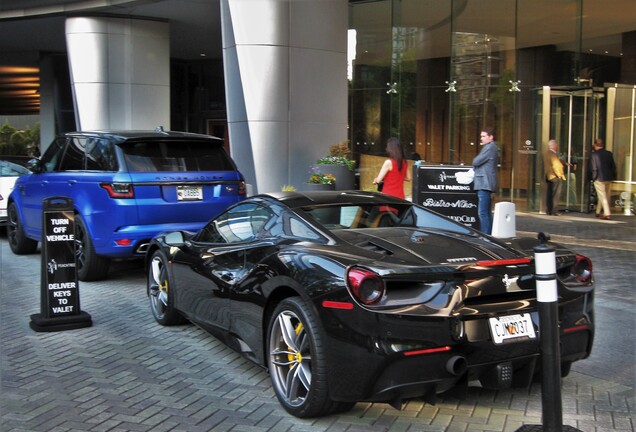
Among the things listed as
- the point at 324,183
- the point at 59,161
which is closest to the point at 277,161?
the point at 324,183

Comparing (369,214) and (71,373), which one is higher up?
(369,214)

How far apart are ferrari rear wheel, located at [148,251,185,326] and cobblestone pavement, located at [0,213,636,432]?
0.12m

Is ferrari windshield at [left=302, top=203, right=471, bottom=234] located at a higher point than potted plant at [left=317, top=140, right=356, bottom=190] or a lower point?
lower

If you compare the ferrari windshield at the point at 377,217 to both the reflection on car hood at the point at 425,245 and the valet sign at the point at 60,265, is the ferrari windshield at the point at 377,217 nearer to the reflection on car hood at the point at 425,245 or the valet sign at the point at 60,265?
the reflection on car hood at the point at 425,245

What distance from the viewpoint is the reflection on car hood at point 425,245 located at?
3.95 metres

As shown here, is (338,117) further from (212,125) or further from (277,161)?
(212,125)

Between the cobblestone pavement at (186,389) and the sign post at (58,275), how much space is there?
118 mm

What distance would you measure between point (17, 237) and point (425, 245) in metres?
8.29

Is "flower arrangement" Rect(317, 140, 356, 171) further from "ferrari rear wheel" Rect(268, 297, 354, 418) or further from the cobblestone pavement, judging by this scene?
"ferrari rear wheel" Rect(268, 297, 354, 418)

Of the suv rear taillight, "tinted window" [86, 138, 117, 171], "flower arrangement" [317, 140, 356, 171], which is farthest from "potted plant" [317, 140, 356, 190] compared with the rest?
the suv rear taillight

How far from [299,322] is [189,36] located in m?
19.6

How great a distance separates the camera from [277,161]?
1439cm

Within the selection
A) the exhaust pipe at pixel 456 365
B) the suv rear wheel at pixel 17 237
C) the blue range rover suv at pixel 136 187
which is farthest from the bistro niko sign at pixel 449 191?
the exhaust pipe at pixel 456 365

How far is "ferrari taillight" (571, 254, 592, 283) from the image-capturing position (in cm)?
427
